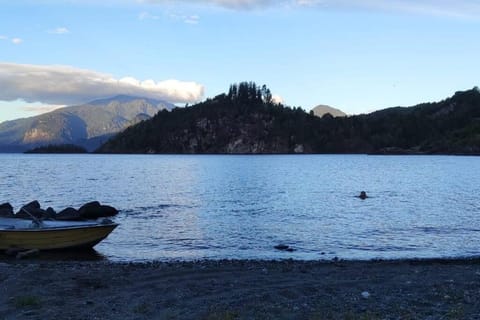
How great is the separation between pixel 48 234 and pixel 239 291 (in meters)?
16.1

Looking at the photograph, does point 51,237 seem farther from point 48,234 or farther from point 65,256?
point 65,256

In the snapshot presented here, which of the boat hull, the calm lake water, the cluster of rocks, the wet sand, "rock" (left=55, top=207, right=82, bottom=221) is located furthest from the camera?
"rock" (left=55, top=207, right=82, bottom=221)

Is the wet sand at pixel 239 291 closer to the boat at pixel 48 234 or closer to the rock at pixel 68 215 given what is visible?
the boat at pixel 48 234

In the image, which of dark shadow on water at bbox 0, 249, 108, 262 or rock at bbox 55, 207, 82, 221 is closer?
dark shadow on water at bbox 0, 249, 108, 262

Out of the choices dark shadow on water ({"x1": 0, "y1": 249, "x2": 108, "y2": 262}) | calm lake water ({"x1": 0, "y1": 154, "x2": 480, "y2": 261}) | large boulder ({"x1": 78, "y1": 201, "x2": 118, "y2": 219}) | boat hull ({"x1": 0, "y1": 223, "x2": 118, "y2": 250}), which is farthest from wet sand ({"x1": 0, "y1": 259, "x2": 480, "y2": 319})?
large boulder ({"x1": 78, "y1": 201, "x2": 118, "y2": 219})

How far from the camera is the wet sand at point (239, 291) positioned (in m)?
15.4

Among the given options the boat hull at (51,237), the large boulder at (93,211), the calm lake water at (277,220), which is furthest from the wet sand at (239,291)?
the large boulder at (93,211)

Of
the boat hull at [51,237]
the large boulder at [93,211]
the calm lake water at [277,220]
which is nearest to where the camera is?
the boat hull at [51,237]

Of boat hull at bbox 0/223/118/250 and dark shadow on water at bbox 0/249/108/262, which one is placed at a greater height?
boat hull at bbox 0/223/118/250

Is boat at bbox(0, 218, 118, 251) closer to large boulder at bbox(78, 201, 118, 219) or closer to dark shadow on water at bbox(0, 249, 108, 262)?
dark shadow on water at bbox(0, 249, 108, 262)

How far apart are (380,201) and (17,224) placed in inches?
1830

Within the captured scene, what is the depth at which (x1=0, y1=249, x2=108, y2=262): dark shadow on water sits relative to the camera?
99.0ft

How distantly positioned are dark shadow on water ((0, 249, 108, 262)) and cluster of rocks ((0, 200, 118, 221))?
399 inches

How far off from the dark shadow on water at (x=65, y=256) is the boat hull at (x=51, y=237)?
29cm
